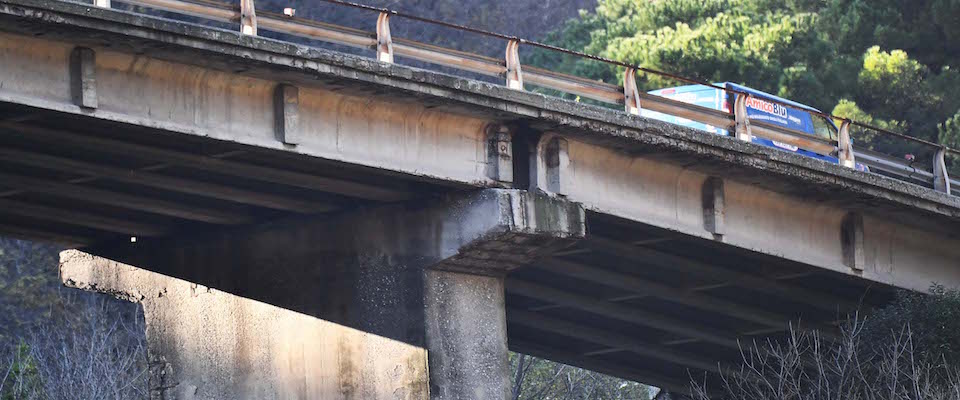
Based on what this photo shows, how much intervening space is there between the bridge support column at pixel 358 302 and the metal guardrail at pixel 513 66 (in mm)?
1686

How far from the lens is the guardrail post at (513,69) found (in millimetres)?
21250

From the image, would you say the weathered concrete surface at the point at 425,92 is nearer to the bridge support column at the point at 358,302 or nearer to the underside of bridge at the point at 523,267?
the underside of bridge at the point at 523,267

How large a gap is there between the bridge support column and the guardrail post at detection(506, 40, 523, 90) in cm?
141

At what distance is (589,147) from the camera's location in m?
22.6

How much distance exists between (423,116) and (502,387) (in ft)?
12.3

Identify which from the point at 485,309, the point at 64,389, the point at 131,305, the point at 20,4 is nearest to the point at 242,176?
the point at 485,309

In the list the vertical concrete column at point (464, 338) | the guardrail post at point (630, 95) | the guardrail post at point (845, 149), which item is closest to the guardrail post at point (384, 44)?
the vertical concrete column at point (464, 338)

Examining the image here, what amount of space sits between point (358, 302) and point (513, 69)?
3.80 m

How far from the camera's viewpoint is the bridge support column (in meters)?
21.3

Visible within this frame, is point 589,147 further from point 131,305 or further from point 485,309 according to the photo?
point 131,305

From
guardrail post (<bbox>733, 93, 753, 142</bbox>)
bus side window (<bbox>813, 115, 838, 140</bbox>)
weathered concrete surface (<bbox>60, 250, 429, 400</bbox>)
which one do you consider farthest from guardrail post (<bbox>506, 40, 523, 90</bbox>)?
bus side window (<bbox>813, 115, 838, 140</bbox>)

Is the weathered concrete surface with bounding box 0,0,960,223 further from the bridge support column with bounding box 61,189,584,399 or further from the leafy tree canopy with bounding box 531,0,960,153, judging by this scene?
the leafy tree canopy with bounding box 531,0,960,153

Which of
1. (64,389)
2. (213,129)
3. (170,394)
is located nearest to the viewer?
(213,129)

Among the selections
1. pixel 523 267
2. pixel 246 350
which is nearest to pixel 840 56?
pixel 523 267
